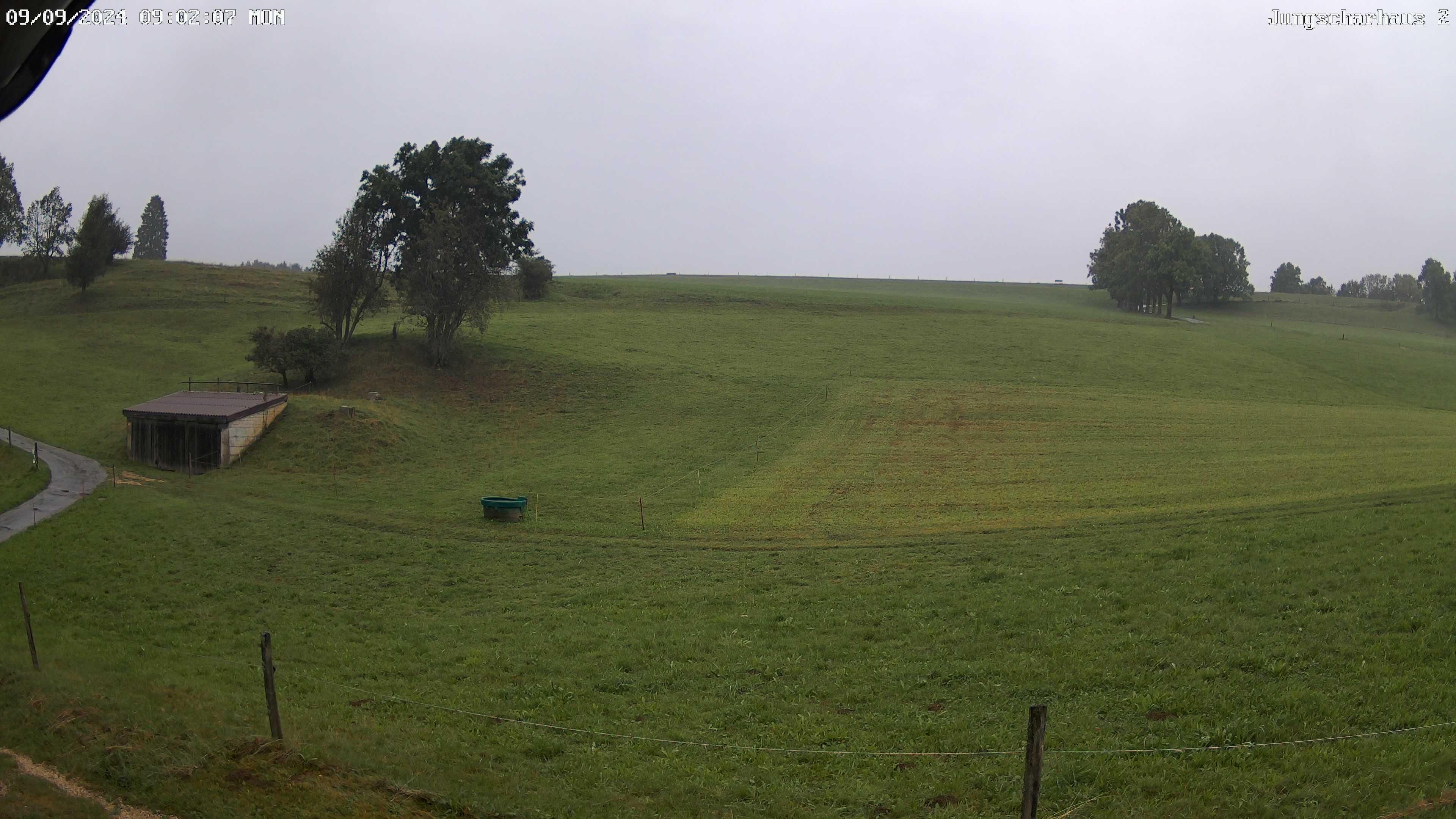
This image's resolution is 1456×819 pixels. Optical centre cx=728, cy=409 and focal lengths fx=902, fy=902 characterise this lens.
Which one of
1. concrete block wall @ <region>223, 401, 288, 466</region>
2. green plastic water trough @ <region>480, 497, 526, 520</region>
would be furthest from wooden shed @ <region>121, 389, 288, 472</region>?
green plastic water trough @ <region>480, 497, 526, 520</region>

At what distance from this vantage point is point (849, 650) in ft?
49.3

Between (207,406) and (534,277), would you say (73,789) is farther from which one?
(534,277)

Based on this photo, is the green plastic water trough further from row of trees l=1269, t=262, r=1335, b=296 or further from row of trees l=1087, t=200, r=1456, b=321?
row of trees l=1269, t=262, r=1335, b=296

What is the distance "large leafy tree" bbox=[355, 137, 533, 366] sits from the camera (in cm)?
5112

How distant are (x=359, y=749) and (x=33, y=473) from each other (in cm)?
2845

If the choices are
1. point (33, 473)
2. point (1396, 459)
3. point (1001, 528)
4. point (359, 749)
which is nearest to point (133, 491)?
point (33, 473)

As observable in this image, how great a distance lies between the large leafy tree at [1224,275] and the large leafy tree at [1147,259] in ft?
17.3

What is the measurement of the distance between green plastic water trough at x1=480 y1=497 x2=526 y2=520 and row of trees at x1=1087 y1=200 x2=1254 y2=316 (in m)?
80.9

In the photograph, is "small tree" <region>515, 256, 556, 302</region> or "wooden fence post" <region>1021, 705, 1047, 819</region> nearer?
"wooden fence post" <region>1021, 705, 1047, 819</region>

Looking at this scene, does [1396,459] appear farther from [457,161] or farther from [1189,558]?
[457,161]

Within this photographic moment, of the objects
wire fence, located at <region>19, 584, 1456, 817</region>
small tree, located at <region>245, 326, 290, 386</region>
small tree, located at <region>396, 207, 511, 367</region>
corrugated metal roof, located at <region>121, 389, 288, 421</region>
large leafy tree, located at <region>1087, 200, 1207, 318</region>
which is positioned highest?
large leafy tree, located at <region>1087, 200, 1207, 318</region>

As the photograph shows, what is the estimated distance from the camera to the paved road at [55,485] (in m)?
25.4

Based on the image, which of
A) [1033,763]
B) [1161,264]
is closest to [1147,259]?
[1161,264]

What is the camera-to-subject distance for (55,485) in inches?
1180
